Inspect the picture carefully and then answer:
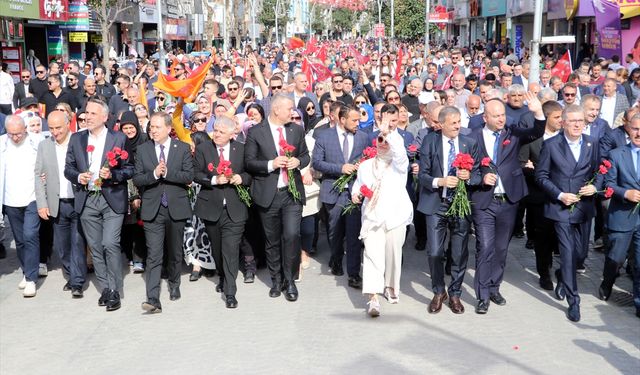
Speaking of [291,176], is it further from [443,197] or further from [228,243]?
[443,197]

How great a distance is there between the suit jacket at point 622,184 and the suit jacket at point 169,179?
4.10 m

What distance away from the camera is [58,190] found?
8.50 metres

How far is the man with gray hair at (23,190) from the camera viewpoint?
871 centimetres

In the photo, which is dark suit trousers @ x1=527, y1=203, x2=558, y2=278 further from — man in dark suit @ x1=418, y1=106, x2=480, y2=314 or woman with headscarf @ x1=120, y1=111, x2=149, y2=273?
woman with headscarf @ x1=120, y1=111, x2=149, y2=273

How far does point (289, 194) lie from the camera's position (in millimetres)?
8430

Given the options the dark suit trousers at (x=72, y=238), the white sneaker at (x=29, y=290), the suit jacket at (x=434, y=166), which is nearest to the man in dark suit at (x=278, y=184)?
the suit jacket at (x=434, y=166)

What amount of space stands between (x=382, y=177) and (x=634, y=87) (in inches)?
336

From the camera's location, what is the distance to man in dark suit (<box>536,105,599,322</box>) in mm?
7715

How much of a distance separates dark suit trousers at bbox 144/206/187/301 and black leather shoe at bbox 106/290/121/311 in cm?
37

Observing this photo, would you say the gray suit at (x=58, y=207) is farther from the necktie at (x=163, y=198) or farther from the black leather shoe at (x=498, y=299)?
A: the black leather shoe at (x=498, y=299)

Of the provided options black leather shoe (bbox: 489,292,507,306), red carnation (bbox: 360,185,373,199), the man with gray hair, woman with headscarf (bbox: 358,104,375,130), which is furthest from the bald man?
black leather shoe (bbox: 489,292,507,306)

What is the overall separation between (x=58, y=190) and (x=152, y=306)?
1.64 metres

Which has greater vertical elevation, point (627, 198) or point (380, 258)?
point (627, 198)

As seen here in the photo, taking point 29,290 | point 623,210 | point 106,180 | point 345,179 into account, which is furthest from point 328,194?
point 29,290
